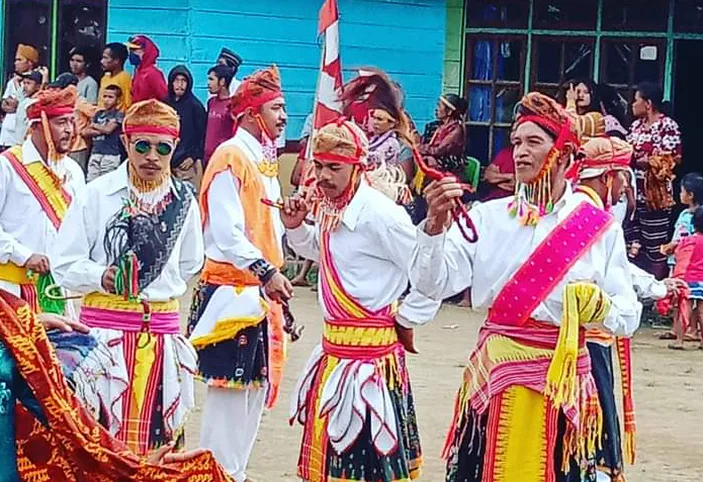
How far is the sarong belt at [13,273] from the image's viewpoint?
7172 millimetres

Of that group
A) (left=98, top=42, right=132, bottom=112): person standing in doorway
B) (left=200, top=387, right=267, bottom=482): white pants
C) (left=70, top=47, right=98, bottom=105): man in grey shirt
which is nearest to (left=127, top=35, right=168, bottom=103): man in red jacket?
(left=98, top=42, right=132, bottom=112): person standing in doorway

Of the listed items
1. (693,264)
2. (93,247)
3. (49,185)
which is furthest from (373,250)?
(693,264)

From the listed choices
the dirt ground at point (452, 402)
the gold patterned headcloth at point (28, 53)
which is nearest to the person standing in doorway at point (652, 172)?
the dirt ground at point (452, 402)

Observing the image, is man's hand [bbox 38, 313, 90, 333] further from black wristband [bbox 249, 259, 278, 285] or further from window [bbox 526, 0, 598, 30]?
window [bbox 526, 0, 598, 30]

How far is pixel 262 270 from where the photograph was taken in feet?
22.5

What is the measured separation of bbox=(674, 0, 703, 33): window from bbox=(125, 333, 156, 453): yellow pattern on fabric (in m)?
9.27

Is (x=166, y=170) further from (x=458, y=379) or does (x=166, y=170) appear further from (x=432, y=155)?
(x=432, y=155)


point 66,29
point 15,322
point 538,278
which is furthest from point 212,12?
point 15,322

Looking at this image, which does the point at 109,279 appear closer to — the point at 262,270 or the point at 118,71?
the point at 262,270

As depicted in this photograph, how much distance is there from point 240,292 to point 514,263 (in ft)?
6.44

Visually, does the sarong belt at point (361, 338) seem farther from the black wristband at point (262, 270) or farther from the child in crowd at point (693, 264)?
the child in crowd at point (693, 264)

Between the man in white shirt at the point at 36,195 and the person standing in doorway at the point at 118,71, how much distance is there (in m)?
7.95

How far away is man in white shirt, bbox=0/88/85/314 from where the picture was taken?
7207 mm

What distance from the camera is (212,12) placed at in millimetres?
15273
